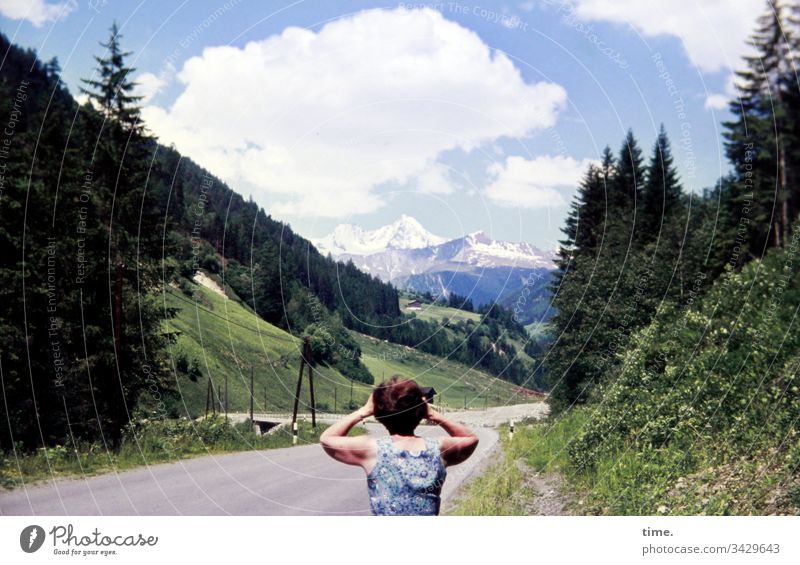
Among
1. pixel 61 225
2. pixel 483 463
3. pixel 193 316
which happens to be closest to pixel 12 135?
pixel 61 225

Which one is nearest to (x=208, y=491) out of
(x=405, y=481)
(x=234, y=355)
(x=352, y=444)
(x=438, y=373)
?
(x=234, y=355)

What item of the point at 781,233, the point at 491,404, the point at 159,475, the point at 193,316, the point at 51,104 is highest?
the point at 51,104

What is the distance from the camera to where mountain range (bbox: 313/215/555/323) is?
605 cm

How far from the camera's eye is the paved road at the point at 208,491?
6.50m

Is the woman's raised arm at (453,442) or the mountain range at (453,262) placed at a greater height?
the mountain range at (453,262)

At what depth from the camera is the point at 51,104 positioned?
6.91 meters

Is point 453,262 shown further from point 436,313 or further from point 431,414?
point 431,414

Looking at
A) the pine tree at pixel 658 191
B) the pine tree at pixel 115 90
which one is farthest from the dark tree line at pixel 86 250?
the pine tree at pixel 658 191

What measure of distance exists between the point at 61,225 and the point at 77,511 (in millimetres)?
2830

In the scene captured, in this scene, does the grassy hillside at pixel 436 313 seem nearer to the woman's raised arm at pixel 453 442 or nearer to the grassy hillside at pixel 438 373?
the grassy hillside at pixel 438 373

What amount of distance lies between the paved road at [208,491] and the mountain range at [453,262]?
1.38m

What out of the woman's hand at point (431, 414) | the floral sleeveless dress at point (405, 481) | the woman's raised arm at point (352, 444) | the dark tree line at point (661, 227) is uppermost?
the dark tree line at point (661, 227)

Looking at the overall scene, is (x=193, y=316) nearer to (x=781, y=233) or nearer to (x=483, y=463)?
(x=483, y=463)

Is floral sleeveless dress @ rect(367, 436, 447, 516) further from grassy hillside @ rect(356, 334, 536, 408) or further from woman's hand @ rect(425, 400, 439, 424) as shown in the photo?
grassy hillside @ rect(356, 334, 536, 408)
